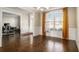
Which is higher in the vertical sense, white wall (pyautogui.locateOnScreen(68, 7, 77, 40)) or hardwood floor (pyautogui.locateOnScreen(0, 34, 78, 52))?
white wall (pyautogui.locateOnScreen(68, 7, 77, 40))

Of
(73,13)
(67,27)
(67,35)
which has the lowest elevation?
(67,35)

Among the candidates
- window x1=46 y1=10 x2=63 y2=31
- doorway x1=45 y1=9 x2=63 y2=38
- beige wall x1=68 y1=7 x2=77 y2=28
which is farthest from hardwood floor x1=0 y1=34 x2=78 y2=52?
window x1=46 y1=10 x2=63 y2=31

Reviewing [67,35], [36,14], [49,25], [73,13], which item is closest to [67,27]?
[67,35]

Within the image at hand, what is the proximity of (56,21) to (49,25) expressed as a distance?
65 centimetres

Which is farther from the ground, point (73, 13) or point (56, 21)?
point (73, 13)

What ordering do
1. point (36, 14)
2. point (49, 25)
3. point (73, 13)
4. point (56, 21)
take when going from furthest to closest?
point (36, 14), point (49, 25), point (56, 21), point (73, 13)

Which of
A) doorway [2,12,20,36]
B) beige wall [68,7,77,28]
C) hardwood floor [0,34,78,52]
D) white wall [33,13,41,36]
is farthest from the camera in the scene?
doorway [2,12,20,36]

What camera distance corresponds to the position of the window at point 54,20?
19.5ft

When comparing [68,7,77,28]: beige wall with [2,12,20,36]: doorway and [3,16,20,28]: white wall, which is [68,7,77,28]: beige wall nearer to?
[2,12,20,36]: doorway

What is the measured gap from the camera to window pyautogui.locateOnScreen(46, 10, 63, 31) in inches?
234

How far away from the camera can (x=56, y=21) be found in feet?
20.2

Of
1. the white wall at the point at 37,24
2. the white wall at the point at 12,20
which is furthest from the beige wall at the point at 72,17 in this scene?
the white wall at the point at 12,20

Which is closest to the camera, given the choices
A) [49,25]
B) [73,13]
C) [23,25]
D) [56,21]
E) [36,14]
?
[73,13]
